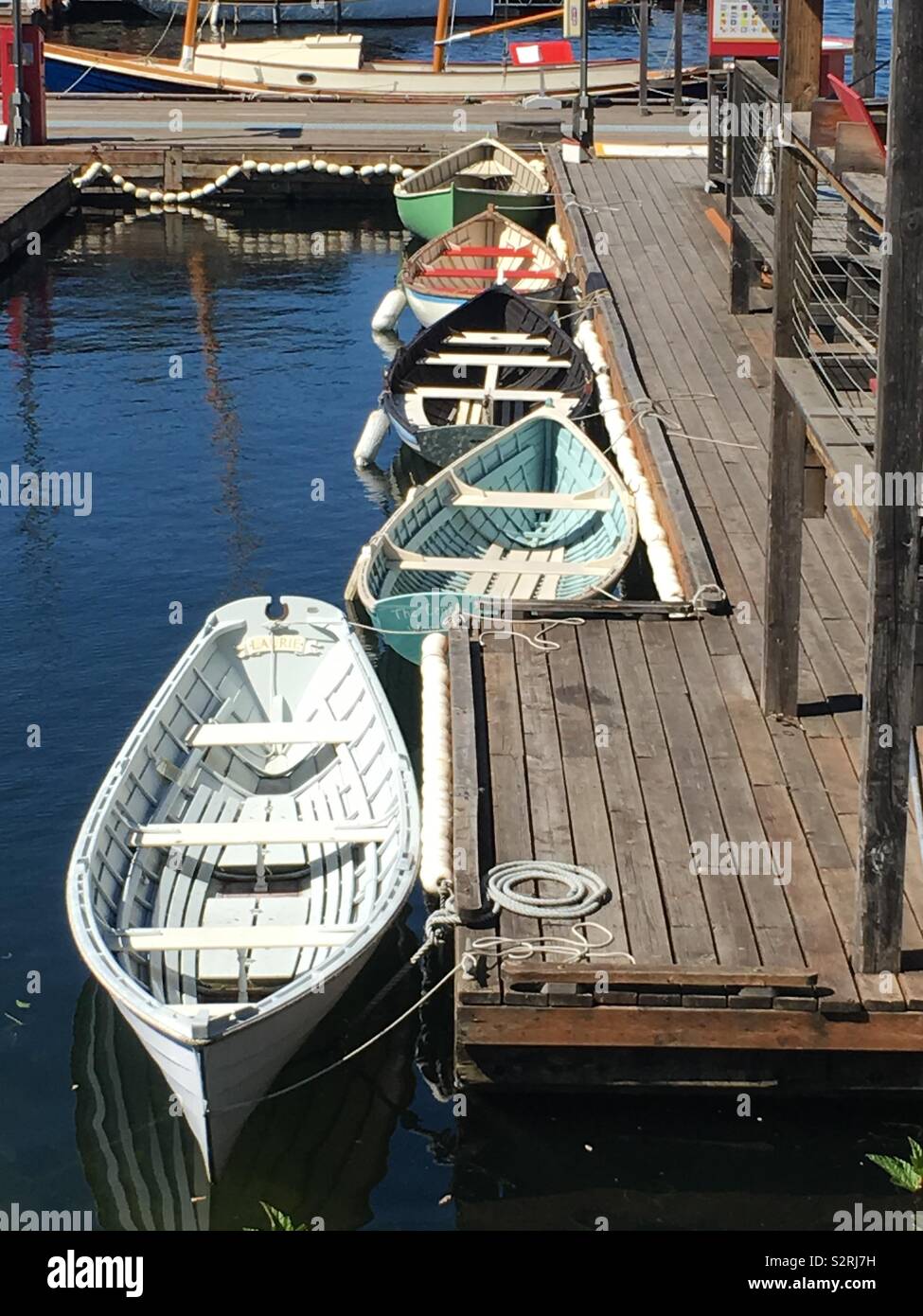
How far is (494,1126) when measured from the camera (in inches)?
376

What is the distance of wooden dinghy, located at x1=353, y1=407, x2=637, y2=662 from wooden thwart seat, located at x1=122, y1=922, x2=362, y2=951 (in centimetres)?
407

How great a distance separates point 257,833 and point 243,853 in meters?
0.67

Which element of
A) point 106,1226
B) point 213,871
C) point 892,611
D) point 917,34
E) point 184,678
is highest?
point 917,34

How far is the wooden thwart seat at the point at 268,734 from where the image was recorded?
11883 millimetres

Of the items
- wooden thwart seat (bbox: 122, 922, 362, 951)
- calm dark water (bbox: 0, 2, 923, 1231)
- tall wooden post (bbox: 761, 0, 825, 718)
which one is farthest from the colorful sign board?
wooden thwart seat (bbox: 122, 922, 362, 951)

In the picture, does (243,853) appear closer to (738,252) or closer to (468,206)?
(738,252)

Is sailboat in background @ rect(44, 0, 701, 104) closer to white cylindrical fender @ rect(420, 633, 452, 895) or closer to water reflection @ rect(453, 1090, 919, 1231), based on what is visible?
white cylindrical fender @ rect(420, 633, 452, 895)

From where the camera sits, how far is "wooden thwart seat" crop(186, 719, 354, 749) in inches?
468

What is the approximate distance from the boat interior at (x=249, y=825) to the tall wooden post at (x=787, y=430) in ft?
8.43

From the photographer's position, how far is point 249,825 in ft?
35.1

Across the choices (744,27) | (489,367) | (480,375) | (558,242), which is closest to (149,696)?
(489,367)

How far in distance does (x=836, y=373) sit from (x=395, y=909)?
489cm
